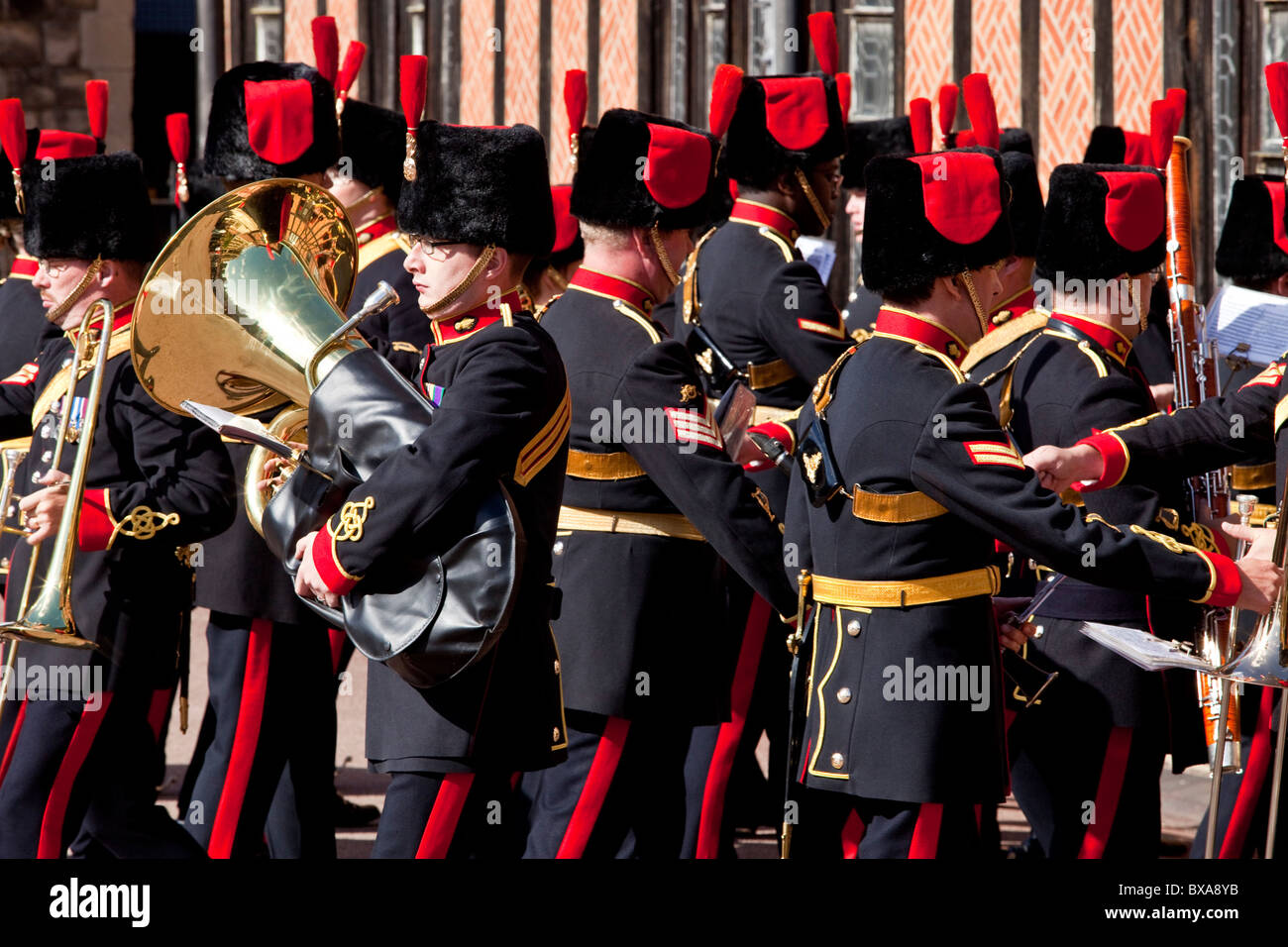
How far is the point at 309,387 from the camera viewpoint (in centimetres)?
381

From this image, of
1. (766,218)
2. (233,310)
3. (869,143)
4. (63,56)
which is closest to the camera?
(233,310)

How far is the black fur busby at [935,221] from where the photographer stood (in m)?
3.94

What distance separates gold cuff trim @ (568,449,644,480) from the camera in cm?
464

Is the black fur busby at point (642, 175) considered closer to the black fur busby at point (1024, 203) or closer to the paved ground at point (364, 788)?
the black fur busby at point (1024, 203)

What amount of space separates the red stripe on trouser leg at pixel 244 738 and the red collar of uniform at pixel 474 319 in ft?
4.59

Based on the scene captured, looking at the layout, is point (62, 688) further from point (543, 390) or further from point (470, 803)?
point (543, 390)

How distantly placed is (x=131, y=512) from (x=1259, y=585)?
8.04ft

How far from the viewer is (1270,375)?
185 inches

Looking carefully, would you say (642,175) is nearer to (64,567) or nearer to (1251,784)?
(64,567)

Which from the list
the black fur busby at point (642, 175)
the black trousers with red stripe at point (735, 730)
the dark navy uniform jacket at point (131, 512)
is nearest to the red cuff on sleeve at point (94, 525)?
the dark navy uniform jacket at point (131, 512)

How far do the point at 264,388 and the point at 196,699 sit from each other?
467cm

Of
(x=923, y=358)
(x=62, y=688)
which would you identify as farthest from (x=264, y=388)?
(x=923, y=358)

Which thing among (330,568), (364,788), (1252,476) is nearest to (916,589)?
(330,568)

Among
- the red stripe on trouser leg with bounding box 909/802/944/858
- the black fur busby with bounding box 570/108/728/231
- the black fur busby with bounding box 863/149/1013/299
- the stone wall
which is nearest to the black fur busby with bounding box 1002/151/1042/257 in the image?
the black fur busby with bounding box 570/108/728/231
